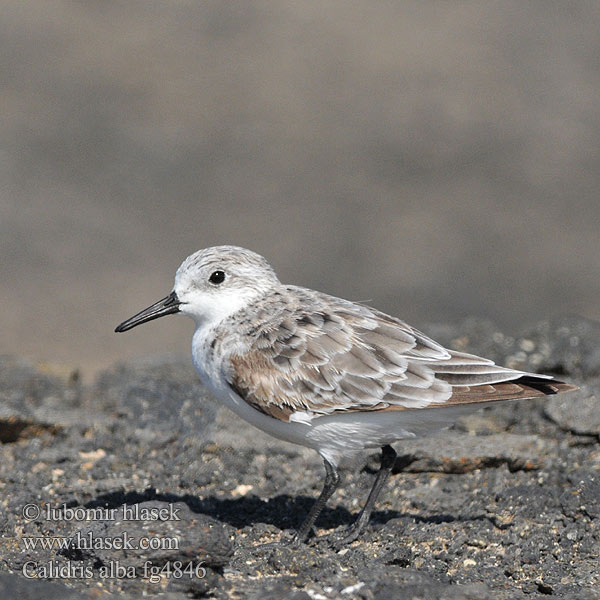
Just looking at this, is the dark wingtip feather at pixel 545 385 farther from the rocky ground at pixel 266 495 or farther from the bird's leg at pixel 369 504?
the bird's leg at pixel 369 504

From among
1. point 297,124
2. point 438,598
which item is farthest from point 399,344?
point 297,124

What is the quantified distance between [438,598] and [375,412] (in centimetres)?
169

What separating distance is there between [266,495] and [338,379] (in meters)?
1.63

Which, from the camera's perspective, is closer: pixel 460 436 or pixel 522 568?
pixel 522 568

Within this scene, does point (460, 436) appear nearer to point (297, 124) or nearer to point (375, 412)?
point (375, 412)

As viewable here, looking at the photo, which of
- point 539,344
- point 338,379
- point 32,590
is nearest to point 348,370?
point 338,379

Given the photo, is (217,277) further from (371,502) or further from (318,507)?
(371,502)

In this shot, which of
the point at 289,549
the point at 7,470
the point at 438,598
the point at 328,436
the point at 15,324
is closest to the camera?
the point at 438,598

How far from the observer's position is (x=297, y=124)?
2269 cm

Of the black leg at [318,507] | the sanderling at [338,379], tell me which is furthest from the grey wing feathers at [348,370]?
the black leg at [318,507]

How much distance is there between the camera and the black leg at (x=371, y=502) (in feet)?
23.5

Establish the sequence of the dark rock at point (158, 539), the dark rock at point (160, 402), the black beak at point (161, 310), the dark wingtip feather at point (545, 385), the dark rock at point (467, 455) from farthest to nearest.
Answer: the dark rock at point (160, 402) < the dark rock at point (467, 455) < the black beak at point (161, 310) < the dark wingtip feather at point (545, 385) < the dark rock at point (158, 539)

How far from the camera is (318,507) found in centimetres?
720

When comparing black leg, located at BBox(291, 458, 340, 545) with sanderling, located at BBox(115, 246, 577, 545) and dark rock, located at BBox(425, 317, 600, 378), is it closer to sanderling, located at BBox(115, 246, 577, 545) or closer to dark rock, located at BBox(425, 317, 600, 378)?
sanderling, located at BBox(115, 246, 577, 545)
